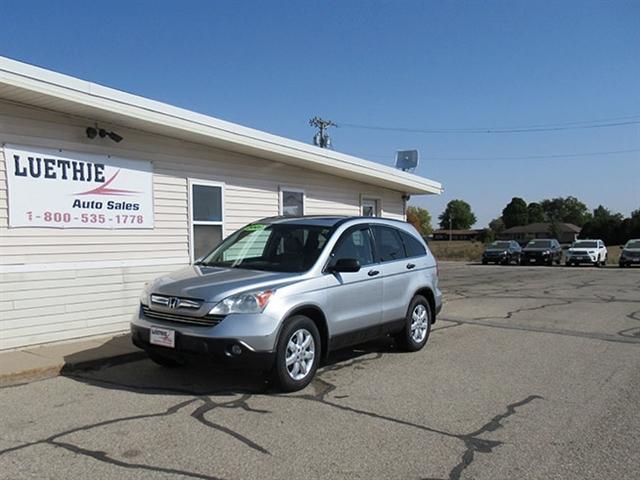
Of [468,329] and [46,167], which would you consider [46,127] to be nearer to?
[46,167]

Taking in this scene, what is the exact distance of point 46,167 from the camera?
775cm

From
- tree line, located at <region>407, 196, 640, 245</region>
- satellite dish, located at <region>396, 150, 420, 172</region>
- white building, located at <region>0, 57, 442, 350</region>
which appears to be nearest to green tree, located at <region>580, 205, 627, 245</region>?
tree line, located at <region>407, 196, 640, 245</region>

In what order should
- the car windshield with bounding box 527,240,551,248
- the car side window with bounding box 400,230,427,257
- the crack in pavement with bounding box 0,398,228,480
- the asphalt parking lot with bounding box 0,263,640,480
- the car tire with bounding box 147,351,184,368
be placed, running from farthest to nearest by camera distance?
1. the car windshield with bounding box 527,240,551,248
2. the car side window with bounding box 400,230,427,257
3. the car tire with bounding box 147,351,184,368
4. the asphalt parking lot with bounding box 0,263,640,480
5. the crack in pavement with bounding box 0,398,228,480

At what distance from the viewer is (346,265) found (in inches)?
246

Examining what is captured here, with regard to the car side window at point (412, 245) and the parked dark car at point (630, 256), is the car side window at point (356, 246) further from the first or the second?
the parked dark car at point (630, 256)

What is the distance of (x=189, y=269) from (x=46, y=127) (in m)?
3.06

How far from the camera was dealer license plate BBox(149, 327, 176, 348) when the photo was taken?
Answer: 562 centimetres

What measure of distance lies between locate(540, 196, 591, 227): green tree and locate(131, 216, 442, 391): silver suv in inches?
5956

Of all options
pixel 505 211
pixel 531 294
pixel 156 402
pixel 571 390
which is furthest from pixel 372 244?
pixel 505 211

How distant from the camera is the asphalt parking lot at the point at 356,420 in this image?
13.0 ft

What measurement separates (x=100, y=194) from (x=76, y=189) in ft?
1.31

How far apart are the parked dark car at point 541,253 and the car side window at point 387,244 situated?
31.0m

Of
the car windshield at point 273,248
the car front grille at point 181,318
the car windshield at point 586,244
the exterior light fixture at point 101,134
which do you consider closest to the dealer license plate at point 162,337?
the car front grille at point 181,318

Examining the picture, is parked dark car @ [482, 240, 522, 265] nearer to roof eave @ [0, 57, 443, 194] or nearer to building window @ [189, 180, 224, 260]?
roof eave @ [0, 57, 443, 194]
